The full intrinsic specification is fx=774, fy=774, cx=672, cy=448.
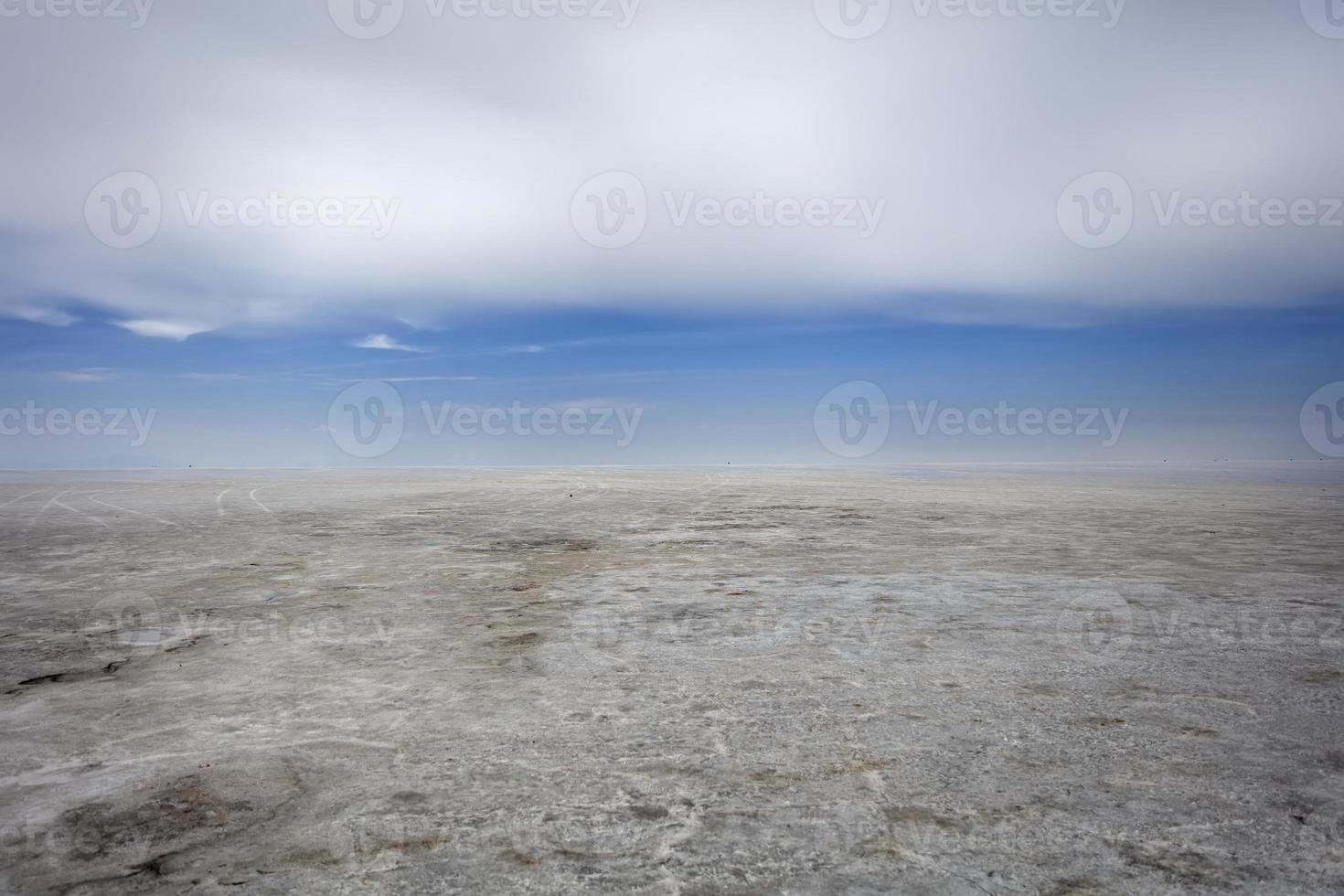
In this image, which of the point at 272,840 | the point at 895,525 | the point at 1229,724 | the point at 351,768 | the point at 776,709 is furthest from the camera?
the point at 895,525

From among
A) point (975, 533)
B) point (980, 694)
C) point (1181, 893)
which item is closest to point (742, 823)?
point (1181, 893)

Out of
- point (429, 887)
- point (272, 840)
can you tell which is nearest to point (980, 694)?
point (429, 887)

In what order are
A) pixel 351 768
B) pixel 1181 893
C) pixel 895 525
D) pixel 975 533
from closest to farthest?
pixel 1181 893, pixel 351 768, pixel 975 533, pixel 895 525

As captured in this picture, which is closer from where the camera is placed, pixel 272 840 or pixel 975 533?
pixel 272 840

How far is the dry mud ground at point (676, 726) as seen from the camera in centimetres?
240

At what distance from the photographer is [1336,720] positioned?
11.5 ft

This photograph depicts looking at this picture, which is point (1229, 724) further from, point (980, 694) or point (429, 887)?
point (429, 887)

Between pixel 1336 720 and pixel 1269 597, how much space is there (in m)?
3.06

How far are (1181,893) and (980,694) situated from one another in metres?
1.66

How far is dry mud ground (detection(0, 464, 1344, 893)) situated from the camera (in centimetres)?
240

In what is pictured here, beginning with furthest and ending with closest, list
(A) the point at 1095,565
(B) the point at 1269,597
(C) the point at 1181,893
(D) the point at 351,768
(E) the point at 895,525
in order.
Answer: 1. (E) the point at 895,525
2. (A) the point at 1095,565
3. (B) the point at 1269,597
4. (D) the point at 351,768
5. (C) the point at 1181,893

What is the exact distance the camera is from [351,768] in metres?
3.06

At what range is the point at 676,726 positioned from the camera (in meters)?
3.47

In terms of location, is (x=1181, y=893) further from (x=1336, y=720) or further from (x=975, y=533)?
(x=975, y=533)
